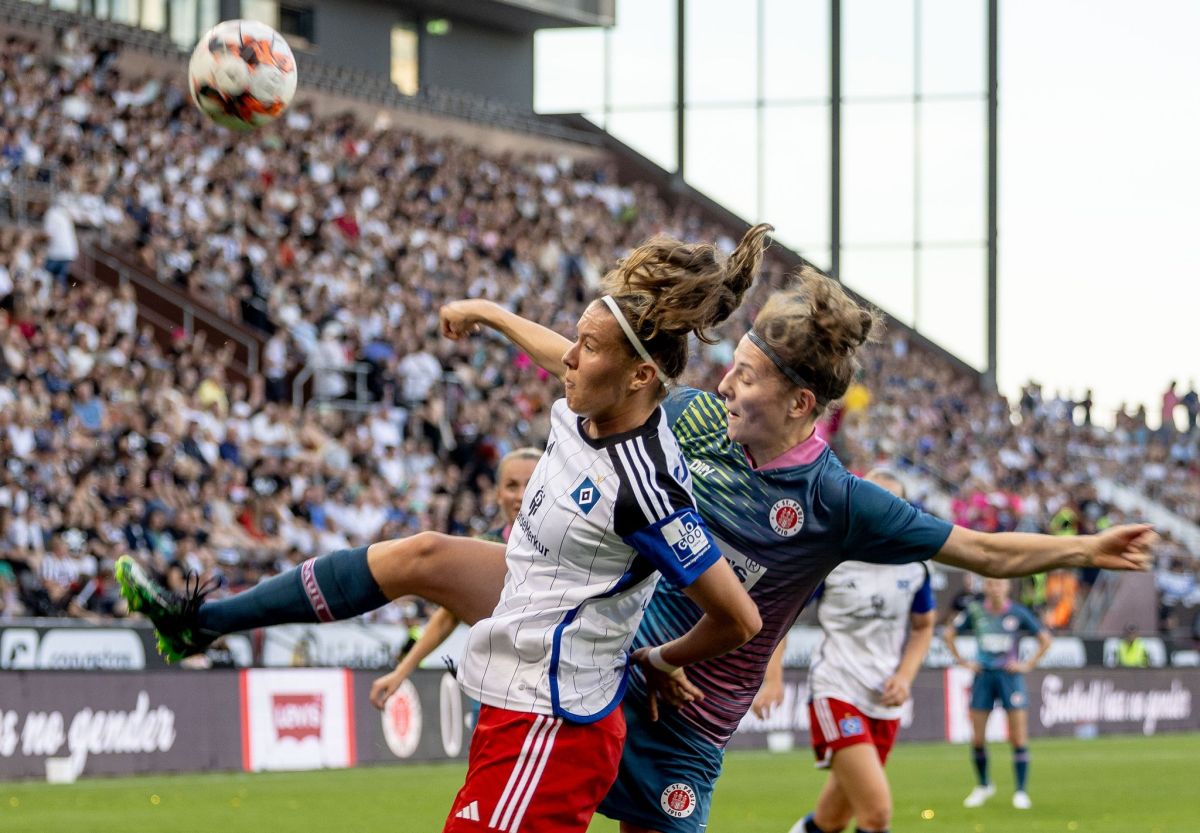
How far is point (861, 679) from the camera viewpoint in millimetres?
10445

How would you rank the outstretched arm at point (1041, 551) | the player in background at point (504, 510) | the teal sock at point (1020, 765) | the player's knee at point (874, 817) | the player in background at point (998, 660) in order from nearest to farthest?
the outstretched arm at point (1041, 551)
the player in background at point (504, 510)
the player's knee at point (874, 817)
the teal sock at point (1020, 765)
the player in background at point (998, 660)

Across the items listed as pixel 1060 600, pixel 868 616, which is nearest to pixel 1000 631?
pixel 868 616

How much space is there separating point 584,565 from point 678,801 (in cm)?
93

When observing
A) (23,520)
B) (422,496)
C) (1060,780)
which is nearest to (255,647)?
(23,520)

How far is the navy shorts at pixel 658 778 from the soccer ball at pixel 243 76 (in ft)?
12.8

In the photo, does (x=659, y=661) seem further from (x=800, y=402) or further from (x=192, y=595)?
(x=192, y=595)

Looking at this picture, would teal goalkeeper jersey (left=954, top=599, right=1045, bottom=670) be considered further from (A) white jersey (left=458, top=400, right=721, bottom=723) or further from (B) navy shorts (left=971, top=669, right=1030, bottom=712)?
(A) white jersey (left=458, top=400, right=721, bottom=723)

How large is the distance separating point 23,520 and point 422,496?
6373 mm

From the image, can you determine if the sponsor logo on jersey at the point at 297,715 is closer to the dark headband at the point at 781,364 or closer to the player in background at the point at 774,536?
the player in background at the point at 774,536

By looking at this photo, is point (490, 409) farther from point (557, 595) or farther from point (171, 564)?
point (557, 595)

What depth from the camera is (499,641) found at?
4.97 meters

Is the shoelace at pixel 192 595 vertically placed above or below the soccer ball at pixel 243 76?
below

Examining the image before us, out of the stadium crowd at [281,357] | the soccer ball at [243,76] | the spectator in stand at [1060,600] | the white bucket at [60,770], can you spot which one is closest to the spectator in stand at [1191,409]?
the stadium crowd at [281,357]

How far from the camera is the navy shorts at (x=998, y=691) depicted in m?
16.6
